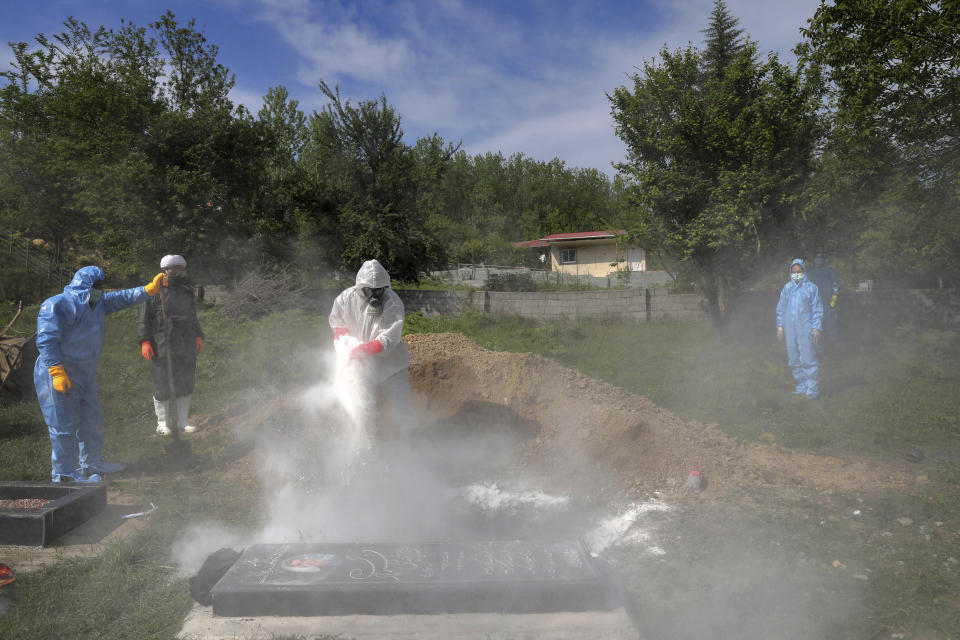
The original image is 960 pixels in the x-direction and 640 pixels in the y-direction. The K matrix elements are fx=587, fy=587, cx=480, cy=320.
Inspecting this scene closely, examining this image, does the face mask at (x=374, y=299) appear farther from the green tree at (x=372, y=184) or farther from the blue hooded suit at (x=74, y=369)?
the green tree at (x=372, y=184)

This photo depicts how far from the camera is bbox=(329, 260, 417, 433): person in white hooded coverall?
480 centimetres

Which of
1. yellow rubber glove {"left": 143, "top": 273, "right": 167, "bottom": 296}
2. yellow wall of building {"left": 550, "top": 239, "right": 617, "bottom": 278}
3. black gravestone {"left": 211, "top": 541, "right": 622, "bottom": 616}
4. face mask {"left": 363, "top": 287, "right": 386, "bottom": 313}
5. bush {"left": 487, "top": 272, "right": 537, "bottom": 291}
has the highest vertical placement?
yellow wall of building {"left": 550, "top": 239, "right": 617, "bottom": 278}

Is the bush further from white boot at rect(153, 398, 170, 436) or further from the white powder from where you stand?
the white powder

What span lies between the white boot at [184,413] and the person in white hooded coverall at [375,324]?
2733 millimetres

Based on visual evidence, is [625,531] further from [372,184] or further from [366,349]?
[372,184]

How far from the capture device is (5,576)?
3301 mm

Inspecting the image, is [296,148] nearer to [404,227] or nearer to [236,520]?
[404,227]

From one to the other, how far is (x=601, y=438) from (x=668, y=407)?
6.89ft

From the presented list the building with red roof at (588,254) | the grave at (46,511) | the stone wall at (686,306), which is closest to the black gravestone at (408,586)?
the grave at (46,511)

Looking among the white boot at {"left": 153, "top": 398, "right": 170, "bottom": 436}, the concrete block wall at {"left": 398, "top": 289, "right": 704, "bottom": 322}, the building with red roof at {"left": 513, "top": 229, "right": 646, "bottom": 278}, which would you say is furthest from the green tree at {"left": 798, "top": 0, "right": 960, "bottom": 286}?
the building with red roof at {"left": 513, "top": 229, "right": 646, "bottom": 278}

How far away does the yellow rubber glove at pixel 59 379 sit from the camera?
4832mm

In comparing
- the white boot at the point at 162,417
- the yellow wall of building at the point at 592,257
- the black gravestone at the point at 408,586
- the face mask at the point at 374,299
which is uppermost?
the yellow wall of building at the point at 592,257

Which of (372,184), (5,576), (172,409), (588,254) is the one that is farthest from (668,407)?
(588,254)

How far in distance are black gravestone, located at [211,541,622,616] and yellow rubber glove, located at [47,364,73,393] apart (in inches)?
106
